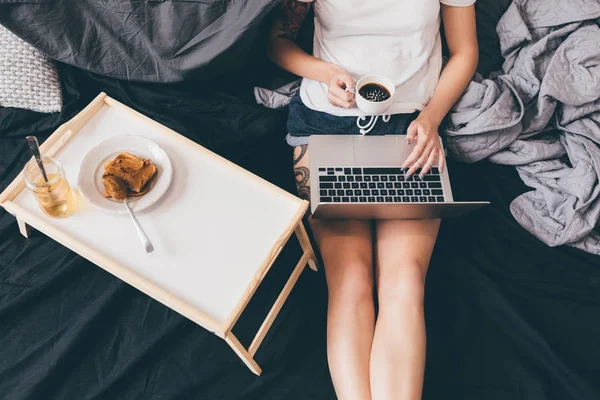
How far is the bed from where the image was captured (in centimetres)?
105

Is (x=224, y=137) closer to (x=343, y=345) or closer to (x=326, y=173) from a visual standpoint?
(x=326, y=173)

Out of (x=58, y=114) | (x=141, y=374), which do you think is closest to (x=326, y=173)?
(x=141, y=374)

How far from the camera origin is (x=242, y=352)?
37.7 inches

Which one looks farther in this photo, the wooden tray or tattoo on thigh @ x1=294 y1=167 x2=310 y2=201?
tattoo on thigh @ x1=294 y1=167 x2=310 y2=201

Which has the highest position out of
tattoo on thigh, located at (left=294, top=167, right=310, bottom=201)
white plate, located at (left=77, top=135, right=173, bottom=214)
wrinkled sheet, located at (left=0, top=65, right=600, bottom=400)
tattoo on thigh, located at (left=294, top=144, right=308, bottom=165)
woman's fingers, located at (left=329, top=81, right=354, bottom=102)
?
woman's fingers, located at (left=329, top=81, right=354, bottom=102)

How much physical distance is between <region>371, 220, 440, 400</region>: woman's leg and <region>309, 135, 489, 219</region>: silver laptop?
0.16ft

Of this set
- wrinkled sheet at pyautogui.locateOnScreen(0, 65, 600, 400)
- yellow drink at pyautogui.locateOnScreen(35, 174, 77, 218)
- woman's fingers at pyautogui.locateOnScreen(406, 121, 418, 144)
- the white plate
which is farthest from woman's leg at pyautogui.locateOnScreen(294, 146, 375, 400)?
yellow drink at pyautogui.locateOnScreen(35, 174, 77, 218)

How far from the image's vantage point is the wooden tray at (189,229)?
0.86 m

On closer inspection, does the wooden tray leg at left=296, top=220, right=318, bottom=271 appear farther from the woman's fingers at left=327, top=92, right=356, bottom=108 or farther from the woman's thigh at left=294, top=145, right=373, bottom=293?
the woman's fingers at left=327, top=92, right=356, bottom=108

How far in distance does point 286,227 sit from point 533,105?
728mm

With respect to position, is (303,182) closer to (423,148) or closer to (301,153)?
(301,153)

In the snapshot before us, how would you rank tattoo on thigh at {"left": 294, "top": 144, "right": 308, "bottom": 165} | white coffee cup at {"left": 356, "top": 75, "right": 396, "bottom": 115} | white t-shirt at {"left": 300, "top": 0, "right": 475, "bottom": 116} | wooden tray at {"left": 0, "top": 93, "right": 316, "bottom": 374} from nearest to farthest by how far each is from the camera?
1. wooden tray at {"left": 0, "top": 93, "right": 316, "bottom": 374}
2. white coffee cup at {"left": 356, "top": 75, "right": 396, "bottom": 115}
3. white t-shirt at {"left": 300, "top": 0, "right": 475, "bottom": 116}
4. tattoo on thigh at {"left": 294, "top": 144, "right": 308, "bottom": 165}

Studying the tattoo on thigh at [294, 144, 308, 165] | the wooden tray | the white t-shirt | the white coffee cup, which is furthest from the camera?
the tattoo on thigh at [294, 144, 308, 165]

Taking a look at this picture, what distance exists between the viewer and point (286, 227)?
92 centimetres
